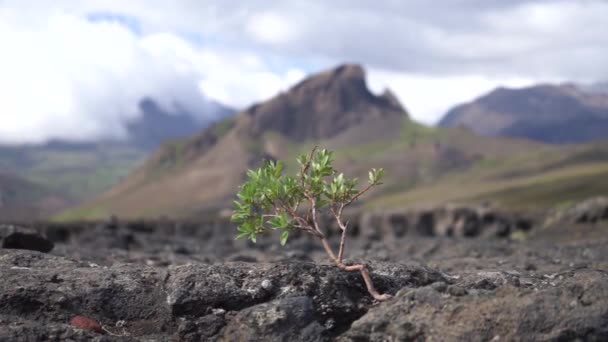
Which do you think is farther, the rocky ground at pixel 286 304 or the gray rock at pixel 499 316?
the rocky ground at pixel 286 304

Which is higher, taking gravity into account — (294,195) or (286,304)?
(294,195)

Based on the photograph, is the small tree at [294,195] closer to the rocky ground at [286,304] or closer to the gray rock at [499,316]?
the rocky ground at [286,304]

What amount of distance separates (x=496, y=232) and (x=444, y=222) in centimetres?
2133

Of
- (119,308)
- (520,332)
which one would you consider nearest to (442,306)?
(520,332)

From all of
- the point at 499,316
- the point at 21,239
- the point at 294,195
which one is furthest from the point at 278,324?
the point at 21,239

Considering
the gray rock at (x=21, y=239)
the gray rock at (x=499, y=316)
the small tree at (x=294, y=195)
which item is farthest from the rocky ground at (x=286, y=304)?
the gray rock at (x=21, y=239)

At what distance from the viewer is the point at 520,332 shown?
8609 mm

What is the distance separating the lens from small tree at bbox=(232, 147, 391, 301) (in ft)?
36.3

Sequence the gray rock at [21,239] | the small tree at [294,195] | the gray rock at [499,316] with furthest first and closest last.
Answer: the gray rock at [21,239] < the small tree at [294,195] < the gray rock at [499,316]

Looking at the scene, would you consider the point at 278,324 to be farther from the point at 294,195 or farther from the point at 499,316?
the point at 499,316

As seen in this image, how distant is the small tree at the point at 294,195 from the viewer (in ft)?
36.3

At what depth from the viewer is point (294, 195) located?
11430 mm

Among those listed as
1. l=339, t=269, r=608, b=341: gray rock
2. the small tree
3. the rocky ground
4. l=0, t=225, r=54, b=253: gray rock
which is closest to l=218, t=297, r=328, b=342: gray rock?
the rocky ground

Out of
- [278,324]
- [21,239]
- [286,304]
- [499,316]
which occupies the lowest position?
[499,316]
